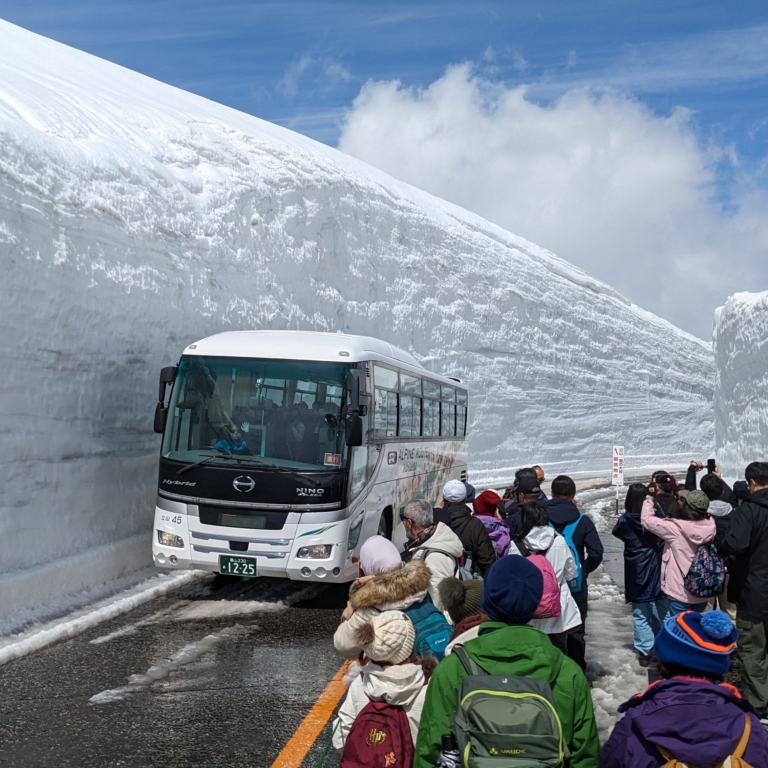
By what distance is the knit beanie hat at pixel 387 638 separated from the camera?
3410 millimetres

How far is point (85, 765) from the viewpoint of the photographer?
4684 millimetres

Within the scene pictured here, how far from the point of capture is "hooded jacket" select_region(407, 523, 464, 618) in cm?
477

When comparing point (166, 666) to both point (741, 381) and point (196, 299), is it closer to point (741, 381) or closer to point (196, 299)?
point (196, 299)

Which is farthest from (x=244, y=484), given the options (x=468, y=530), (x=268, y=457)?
(x=468, y=530)

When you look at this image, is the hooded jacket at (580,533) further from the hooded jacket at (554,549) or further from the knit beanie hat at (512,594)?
the knit beanie hat at (512,594)

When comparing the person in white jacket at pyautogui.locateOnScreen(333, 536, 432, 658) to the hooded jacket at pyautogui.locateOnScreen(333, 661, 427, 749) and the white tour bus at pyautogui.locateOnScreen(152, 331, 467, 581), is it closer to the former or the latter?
the hooded jacket at pyautogui.locateOnScreen(333, 661, 427, 749)

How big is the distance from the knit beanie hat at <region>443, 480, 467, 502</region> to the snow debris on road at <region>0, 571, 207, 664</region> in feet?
12.3

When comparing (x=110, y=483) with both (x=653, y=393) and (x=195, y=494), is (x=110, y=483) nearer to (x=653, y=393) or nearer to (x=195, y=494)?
(x=195, y=494)

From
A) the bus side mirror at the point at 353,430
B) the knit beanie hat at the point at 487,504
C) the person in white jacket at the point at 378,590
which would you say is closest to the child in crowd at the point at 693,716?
the person in white jacket at the point at 378,590

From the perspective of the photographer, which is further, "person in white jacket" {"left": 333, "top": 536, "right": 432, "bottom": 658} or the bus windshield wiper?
the bus windshield wiper

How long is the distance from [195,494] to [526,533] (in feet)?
14.8

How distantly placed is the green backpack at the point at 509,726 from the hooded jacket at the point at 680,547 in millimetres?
3840

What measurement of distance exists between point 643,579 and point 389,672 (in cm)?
382

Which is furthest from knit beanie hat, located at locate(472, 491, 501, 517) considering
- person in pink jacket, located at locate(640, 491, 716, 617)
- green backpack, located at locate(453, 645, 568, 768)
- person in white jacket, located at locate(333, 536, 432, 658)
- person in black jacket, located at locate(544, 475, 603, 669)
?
green backpack, located at locate(453, 645, 568, 768)
